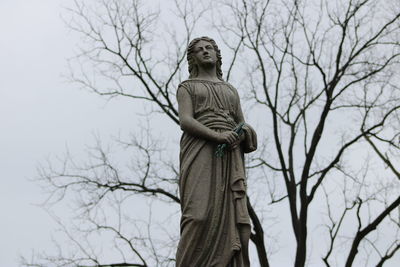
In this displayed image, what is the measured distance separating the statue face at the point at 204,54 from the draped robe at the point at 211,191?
0.33m

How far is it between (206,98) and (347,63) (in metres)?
10.7

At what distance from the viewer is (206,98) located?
29.2ft

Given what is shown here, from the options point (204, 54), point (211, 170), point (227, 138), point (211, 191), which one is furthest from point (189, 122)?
point (204, 54)

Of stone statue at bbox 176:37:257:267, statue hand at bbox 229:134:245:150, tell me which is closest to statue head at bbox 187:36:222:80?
stone statue at bbox 176:37:257:267

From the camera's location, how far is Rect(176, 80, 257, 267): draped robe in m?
8.17

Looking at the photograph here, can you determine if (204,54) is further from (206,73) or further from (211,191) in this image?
(211,191)

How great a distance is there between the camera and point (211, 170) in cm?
850

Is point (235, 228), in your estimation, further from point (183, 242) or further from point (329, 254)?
point (329, 254)

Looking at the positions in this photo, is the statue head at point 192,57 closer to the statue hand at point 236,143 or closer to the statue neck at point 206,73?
the statue neck at point 206,73

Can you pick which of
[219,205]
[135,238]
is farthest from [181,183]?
[135,238]

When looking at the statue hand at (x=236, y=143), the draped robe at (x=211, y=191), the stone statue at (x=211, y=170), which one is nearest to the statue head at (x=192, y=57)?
the stone statue at (x=211, y=170)

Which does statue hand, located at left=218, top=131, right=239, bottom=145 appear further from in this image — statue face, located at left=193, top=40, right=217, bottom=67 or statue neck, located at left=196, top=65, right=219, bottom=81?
statue face, located at left=193, top=40, right=217, bottom=67

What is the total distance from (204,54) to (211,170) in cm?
147

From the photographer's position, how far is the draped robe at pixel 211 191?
817 cm
